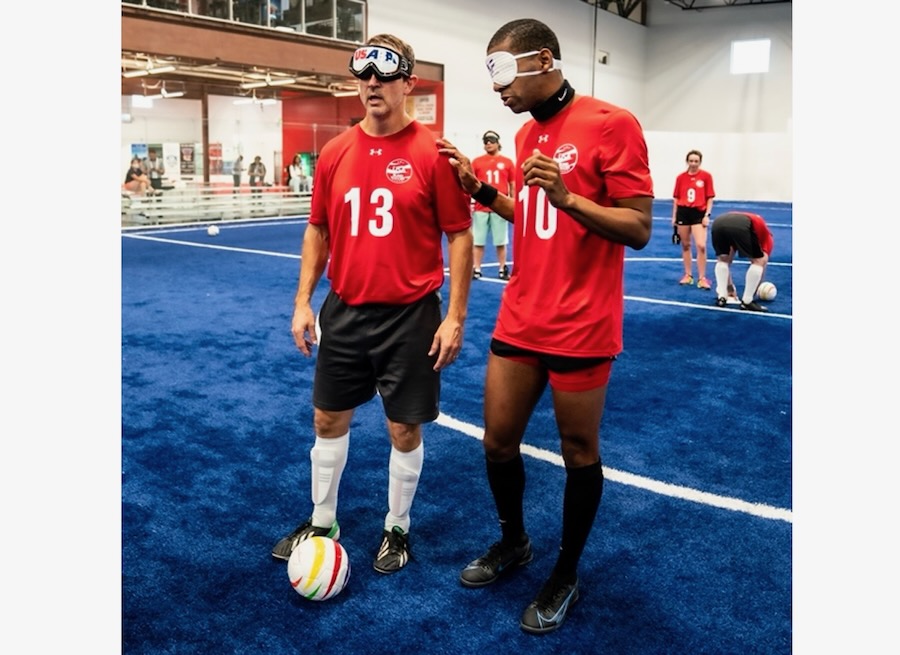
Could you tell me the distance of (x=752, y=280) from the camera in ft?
31.6

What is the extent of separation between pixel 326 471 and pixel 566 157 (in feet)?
5.67

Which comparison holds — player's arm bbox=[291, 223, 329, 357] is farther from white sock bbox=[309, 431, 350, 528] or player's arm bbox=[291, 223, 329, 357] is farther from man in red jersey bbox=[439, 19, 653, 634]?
man in red jersey bbox=[439, 19, 653, 634]

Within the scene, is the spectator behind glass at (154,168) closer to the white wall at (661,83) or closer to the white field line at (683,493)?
the white wall at (661,83)

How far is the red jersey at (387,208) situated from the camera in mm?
3279

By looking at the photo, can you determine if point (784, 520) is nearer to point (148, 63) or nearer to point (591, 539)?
point (591, 539)

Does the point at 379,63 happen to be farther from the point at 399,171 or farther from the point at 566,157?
the point at 566,157

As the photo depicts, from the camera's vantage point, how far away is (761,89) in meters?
34.1

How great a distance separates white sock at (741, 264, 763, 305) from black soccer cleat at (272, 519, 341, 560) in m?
7.24

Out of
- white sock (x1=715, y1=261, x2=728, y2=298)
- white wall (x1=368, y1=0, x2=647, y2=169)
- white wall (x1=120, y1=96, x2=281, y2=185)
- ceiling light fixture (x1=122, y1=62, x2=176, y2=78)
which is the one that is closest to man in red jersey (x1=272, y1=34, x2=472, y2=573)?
white sock (x1=715, y1=261, x2=728, y2=298)

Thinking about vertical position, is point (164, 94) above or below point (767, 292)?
above

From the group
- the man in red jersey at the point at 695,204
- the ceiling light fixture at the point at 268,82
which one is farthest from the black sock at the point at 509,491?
the ceiling light fixture at the point at 268,82

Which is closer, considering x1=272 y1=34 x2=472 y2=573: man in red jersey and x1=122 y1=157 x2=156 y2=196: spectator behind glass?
x1=272 y1=34 x2=472 y2=573: man in red jersey

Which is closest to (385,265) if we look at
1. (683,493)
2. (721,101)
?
(683,493)

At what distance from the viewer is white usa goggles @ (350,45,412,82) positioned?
3.17 metres
